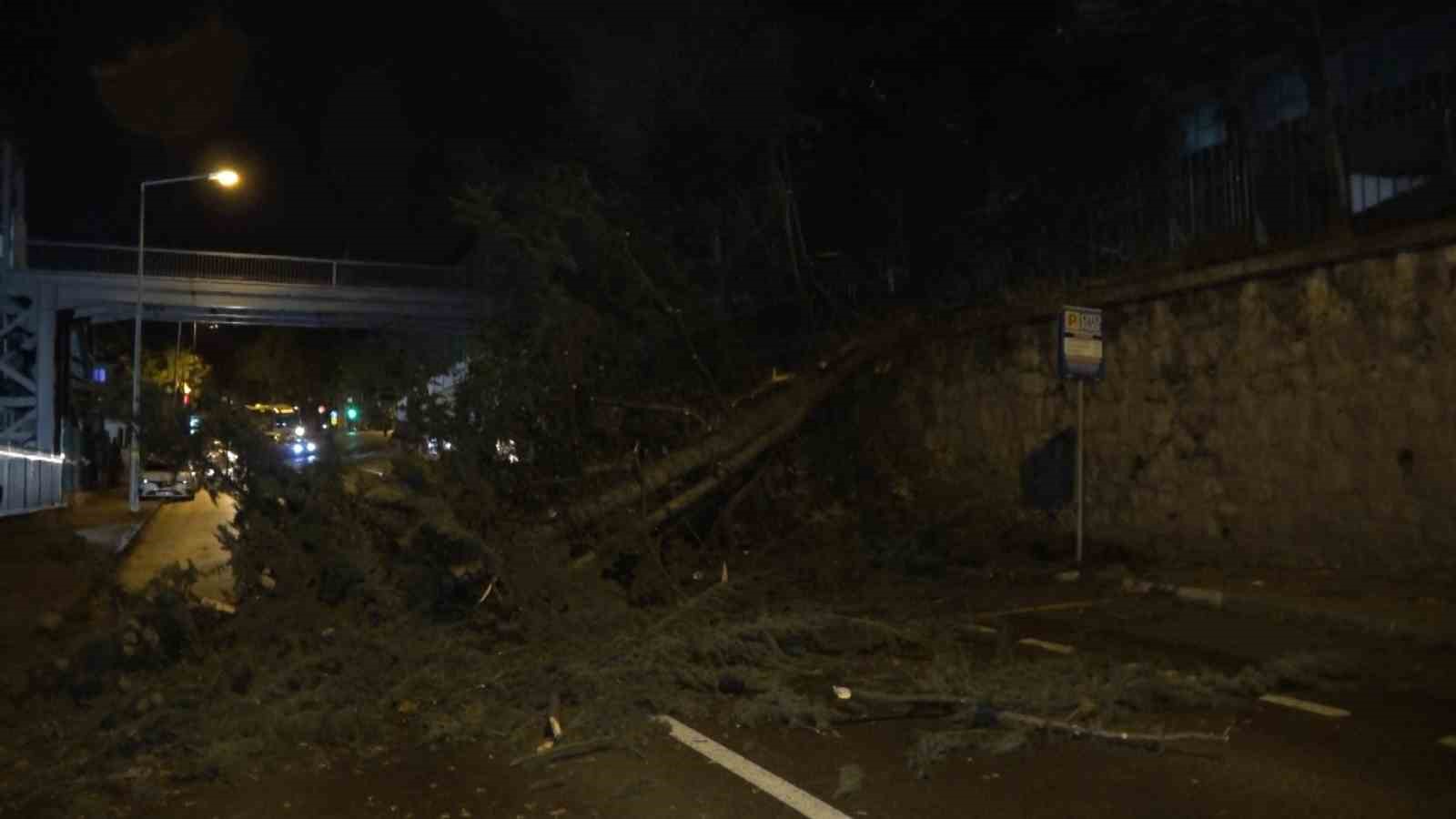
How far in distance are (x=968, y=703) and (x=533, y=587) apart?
3.46 m

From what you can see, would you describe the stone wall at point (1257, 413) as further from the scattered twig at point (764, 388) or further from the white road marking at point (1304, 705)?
the white road marking at point (1304, 705)

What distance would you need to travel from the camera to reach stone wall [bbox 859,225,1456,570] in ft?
34.1

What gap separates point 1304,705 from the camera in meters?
7.24

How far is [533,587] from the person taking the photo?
30.1ft

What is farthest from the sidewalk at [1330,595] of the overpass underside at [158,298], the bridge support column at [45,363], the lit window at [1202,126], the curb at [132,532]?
the bridge support column at [45,363]

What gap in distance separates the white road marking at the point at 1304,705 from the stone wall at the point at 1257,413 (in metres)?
3.64

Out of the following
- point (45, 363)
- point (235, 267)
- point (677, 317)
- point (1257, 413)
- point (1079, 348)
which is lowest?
point (1257, 413)

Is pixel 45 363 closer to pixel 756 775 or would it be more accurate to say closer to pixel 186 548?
pixel 186 548

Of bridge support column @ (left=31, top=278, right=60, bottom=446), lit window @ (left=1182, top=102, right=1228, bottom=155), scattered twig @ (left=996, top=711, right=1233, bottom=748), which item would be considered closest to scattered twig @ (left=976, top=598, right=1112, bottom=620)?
scattered twig @ (left=996, top=711, right=1233, bottom=748)

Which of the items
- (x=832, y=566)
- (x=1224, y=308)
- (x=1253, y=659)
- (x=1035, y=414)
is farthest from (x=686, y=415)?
(x=1253, y=659)

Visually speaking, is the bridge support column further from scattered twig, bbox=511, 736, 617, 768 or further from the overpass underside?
scattered twig, bbox=511, 736, 617, 768

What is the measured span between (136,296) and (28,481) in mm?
8284

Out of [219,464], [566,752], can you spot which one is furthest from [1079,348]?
[219,464]

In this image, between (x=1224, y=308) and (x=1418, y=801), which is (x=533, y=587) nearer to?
(x=1418, y=801)
